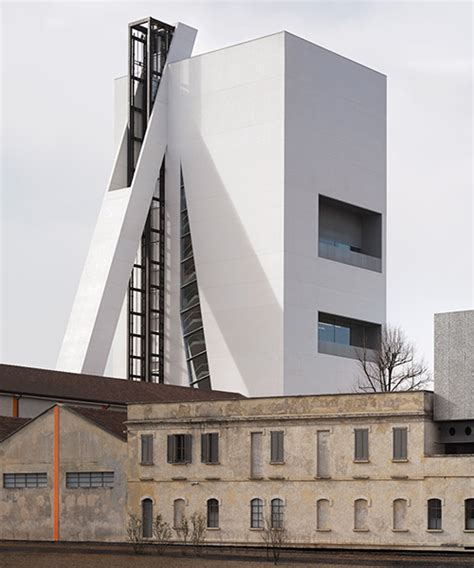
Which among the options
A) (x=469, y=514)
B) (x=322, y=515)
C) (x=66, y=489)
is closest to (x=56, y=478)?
(x=66, y=489)

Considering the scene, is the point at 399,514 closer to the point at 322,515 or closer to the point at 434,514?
the point at 434,514

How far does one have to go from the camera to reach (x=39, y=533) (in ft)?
192

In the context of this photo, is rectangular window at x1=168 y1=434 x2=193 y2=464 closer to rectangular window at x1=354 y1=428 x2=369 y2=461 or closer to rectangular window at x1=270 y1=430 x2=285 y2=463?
rectangular window at x1=270 y1=430 x2=285 y2=463

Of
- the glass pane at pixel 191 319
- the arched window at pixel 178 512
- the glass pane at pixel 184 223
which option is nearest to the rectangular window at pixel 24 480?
the arched window at pixel 178 512

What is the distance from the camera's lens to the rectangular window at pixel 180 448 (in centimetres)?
5541

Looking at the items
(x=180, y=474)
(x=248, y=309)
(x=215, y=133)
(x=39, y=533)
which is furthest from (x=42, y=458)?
(x=215, y=133)

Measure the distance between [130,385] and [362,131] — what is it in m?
25.6

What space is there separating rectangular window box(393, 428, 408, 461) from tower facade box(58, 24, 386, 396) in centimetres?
2941

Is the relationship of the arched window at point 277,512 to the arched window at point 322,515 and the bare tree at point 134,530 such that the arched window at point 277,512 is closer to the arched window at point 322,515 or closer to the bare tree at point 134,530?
the arched window at point 322,515

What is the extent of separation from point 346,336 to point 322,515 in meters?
36.2

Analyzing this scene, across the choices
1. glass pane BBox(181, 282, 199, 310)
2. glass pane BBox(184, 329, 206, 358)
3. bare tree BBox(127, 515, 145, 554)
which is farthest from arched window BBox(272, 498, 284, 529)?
glass pane BBox(181, 282, 199, 310)

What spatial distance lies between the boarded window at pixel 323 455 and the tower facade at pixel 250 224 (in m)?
27.4

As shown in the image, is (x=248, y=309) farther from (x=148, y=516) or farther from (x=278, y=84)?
(x=148, y=516)

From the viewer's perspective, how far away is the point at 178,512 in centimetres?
5541
